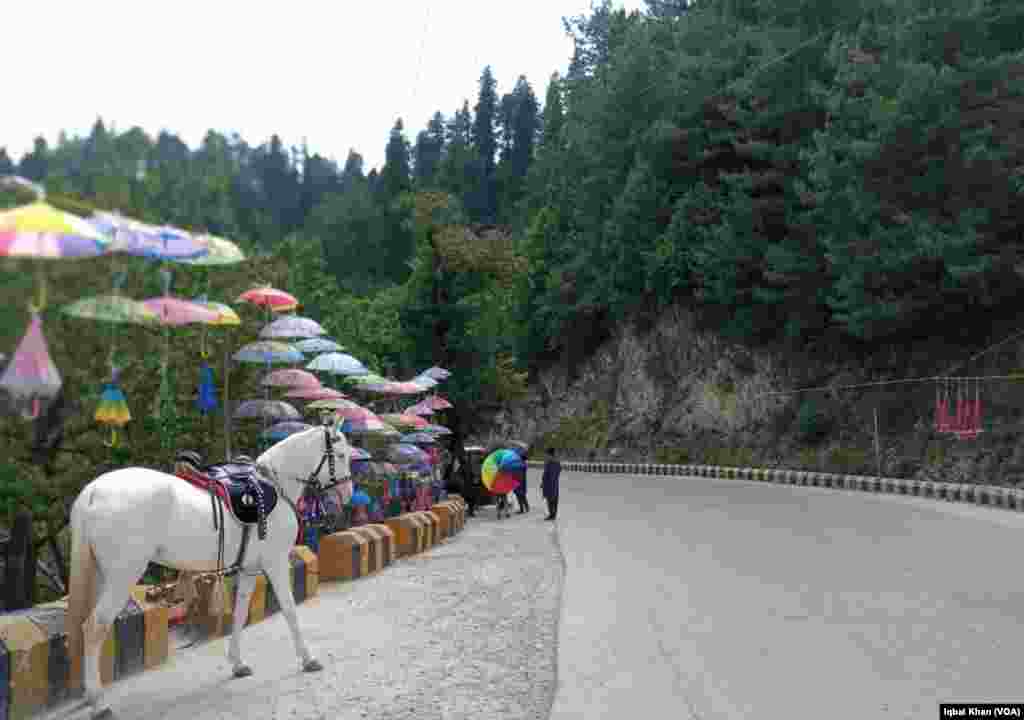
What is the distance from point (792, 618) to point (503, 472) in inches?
612

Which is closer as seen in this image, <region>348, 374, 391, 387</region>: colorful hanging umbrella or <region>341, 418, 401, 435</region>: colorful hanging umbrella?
<region>341, 418, 401, 435</region>: colorful hanging umbrella

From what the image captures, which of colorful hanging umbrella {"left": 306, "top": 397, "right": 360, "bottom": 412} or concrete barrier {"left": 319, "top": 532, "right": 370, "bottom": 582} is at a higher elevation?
colorful hanging umbrella {"left": 306, "top": 397, "right": 360, "bottom": 412}

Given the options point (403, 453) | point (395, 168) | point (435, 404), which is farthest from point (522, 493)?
point (395, 168)

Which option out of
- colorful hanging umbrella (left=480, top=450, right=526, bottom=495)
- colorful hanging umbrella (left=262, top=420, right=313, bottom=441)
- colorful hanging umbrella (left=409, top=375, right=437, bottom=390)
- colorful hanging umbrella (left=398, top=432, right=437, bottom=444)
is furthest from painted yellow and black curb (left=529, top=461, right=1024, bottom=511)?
colorful hanging umbrella (left=262, top=420, right=313, bottom=441)

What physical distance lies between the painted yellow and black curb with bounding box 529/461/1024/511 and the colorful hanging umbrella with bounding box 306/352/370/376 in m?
A: 15.5

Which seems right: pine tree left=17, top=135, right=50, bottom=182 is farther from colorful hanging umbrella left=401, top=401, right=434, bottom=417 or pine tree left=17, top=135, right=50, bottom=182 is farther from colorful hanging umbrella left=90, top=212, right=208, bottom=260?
colorful hanging umbrella left=401, top=401, right=434, bottom=417

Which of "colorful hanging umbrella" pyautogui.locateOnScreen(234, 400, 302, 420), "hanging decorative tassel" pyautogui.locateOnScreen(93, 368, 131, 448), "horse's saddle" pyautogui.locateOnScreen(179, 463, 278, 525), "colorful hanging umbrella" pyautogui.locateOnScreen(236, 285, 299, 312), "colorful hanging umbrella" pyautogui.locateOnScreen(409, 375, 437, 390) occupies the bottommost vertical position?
"horse's saddle" pyautogui.locateOnScreen(179, 463, 278, 525)

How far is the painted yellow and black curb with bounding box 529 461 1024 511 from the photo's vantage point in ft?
80.3

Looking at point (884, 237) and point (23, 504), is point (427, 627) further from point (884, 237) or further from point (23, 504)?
point (884, 237)

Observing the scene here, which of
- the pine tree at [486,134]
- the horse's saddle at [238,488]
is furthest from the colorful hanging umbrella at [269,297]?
the pine tree at [486,134]

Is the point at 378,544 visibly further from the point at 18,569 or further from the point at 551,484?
the point at 551,484

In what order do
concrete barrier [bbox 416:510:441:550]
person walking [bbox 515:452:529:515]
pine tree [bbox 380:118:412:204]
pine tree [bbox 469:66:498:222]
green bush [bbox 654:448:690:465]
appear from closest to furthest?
concrete barrier [bbox 416:510:441:550] → person walking [bbox 515:452:529:515] → green bush [bbox 654:448:690:465] → pine tree [bbox 380:118:412:204] → pine tree [bbox 469:66:498:222]

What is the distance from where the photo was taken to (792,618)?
1019cm

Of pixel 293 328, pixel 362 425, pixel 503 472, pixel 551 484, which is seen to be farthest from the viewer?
pixel 503 472
